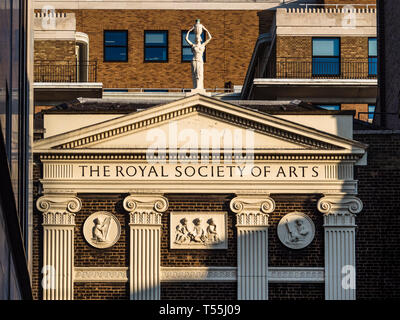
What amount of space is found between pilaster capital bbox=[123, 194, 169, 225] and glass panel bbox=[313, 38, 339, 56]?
20.5 meters

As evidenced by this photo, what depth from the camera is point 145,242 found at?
4256 centimetres

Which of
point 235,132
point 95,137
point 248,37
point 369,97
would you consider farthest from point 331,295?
point 248,37

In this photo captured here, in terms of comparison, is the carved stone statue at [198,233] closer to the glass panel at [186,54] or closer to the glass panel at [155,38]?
the glass panel at [186,54]

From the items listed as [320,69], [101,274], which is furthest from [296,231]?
[320,69]

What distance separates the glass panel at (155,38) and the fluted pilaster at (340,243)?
31011mm

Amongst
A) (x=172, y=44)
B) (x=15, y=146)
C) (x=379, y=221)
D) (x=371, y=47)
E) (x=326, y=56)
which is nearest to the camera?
(x=15, y=146)

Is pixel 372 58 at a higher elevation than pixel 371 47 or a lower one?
lower

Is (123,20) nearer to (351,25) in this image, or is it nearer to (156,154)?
(351,25)

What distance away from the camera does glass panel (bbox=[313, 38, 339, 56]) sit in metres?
61.5

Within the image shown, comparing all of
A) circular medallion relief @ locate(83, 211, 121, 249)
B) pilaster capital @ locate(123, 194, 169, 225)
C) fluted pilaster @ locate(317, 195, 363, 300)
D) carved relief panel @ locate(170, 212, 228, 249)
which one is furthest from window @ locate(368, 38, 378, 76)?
circular medallion relief @ locate(83, 211, 121, 249)

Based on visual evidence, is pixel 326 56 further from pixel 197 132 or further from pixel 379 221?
pixel 379 221

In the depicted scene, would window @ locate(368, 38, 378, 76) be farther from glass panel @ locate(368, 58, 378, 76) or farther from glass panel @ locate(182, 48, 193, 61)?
glass panel @ locate(182, 48, 193, 61)

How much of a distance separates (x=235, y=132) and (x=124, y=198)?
4016 mm

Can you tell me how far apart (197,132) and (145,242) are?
3.81 m
